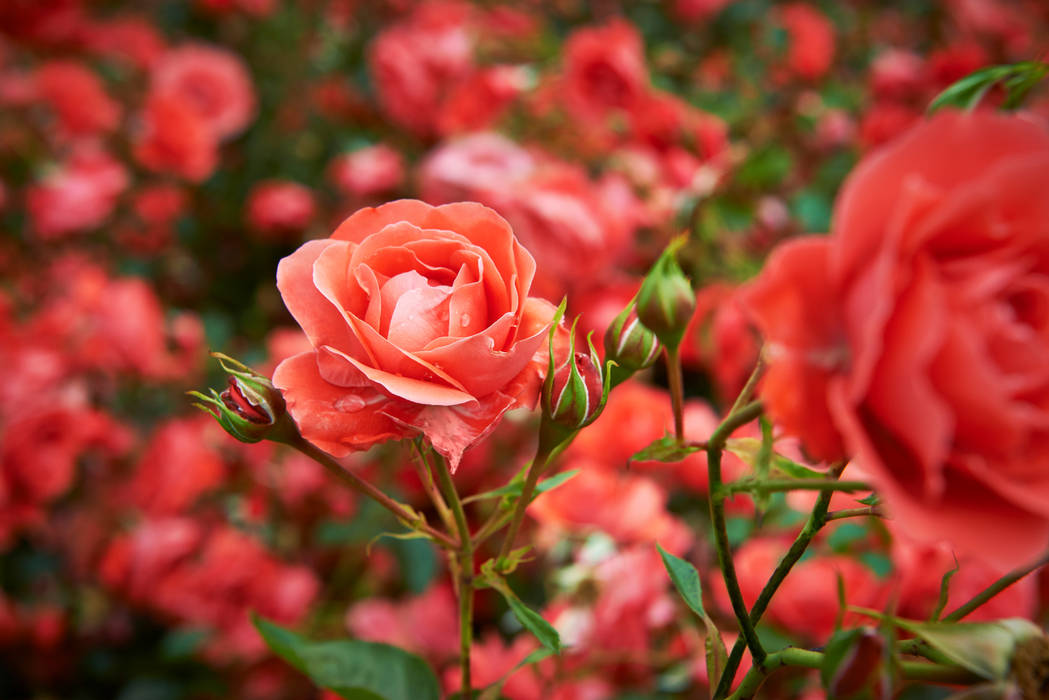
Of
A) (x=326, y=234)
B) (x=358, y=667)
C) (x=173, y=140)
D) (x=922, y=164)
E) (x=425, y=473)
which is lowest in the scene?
(x=326, y=234)

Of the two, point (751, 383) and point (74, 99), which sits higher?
point (751, 383)

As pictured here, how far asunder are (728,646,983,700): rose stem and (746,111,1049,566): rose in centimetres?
8

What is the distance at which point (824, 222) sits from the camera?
1009 mm

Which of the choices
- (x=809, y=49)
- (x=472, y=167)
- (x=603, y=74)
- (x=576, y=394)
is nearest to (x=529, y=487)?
(x=576, y=394)

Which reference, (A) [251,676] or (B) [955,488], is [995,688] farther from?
(A) [251,676]

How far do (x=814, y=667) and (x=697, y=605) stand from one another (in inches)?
2.4

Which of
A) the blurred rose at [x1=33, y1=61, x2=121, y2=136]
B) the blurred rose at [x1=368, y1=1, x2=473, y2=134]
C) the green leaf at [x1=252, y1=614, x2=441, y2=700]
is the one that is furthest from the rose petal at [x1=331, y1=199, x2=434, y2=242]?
the blurred rose at [x1=33, y1=61, x2=121, y2=136]

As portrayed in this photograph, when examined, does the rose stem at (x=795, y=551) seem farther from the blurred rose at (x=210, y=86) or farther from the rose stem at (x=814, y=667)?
the blurred rose at (x=210, y=86)

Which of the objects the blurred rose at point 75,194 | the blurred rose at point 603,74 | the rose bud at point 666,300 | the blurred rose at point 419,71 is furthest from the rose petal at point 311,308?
the blurred rose at point 75,194

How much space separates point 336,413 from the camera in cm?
30

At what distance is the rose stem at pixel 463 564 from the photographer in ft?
1.09

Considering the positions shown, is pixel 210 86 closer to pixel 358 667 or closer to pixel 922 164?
pixel 358 667

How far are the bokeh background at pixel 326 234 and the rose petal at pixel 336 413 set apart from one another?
0.16 metres

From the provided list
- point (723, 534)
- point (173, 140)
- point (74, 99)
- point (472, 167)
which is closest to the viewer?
point (723, 534)
